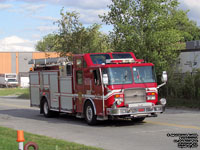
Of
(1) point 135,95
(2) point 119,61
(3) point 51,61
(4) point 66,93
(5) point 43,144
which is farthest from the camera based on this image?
(3) point 51,61

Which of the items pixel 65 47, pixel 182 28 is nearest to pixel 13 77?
pixel 182 28

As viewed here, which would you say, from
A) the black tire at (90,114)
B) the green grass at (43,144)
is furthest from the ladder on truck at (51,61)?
the green grass at (43,144)

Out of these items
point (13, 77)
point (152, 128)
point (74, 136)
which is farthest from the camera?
point (13, 77)

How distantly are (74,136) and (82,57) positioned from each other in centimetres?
415

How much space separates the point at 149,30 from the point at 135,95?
12.2m

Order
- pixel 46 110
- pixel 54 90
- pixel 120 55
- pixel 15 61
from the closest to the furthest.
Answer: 1. pixel 120 55
2. pixel 54 90
3. pixel 46 110
4. pixel 15 61

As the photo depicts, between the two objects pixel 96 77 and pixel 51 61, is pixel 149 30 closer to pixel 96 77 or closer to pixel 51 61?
pixel 51 61

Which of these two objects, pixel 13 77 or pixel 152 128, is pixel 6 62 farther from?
pixel 152 128

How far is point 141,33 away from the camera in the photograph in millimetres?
26797

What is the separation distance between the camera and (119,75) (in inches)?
603

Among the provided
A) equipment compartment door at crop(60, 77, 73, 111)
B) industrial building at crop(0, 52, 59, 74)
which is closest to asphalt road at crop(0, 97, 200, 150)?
equipment compartment door at crop(60, 77, 73, 111)

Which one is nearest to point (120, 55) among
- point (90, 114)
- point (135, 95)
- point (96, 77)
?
point (96, 77)

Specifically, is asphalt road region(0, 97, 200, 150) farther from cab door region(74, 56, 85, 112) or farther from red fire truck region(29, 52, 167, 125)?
cab door region(74, 56, 85, 112)

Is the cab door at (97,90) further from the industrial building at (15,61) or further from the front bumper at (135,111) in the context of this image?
the industrial building at (15,61)
